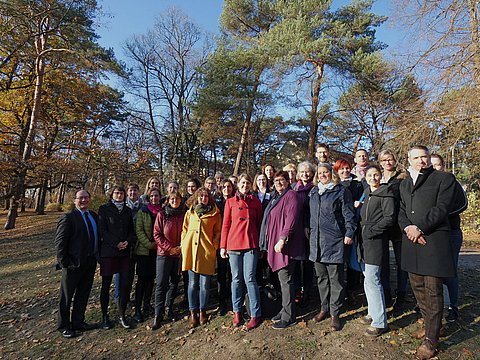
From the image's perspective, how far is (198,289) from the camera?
403 centimetres

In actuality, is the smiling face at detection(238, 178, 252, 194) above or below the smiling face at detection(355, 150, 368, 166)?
below

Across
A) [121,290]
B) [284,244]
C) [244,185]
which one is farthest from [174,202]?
[284,244]

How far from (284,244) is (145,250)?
2.04 metres

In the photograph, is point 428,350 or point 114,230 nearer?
point 428,350

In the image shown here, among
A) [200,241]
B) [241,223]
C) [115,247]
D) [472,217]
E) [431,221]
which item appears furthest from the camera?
[472,217]

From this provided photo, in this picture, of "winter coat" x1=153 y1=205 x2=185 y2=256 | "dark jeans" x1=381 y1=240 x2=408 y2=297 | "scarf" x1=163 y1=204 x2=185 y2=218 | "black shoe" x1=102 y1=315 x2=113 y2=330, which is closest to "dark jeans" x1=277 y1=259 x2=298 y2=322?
"dark jeans" x1=381 y1=240 x2=408 y2=297

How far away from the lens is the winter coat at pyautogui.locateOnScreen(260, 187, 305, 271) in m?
3.58

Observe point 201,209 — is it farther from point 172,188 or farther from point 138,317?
point 138,317

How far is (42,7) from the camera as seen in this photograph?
13008mm

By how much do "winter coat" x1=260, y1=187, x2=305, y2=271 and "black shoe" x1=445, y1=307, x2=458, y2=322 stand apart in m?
1.99

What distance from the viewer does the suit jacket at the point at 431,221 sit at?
2770mm

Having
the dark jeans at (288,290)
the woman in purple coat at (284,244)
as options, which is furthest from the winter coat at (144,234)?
the dark jeans at (288,290)

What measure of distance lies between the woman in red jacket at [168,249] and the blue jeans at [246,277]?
864 mm

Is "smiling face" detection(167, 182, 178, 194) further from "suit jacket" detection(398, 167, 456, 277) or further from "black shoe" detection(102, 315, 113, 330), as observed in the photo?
"suit jacket" detection(398, 167, 456, 277)
